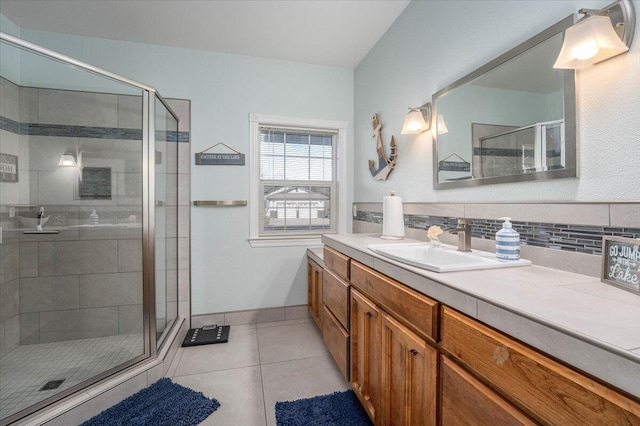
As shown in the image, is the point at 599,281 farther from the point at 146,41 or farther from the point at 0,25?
the point at 0,25

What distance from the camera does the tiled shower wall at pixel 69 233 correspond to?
1.98m

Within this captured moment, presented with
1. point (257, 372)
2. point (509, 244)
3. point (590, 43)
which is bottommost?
point (257, 372)

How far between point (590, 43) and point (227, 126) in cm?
251

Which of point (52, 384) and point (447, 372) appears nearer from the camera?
point (447, 372)

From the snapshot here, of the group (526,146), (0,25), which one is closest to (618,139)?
(526,146)

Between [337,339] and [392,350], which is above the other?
[392,350]

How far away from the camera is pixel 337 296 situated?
1.86 metres

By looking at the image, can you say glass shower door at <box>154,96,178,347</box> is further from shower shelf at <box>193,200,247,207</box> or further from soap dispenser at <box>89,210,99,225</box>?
soap dispenser at <box>89,210,99,225</box>

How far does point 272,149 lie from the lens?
2898 mm

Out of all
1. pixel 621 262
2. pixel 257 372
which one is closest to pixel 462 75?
pixel 621 262

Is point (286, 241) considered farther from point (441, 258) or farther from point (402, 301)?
point (402, 301)

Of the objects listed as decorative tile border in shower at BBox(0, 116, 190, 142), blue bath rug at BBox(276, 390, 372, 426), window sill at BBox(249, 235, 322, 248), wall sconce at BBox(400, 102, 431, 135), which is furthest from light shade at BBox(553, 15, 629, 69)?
decorative tile border in shower at BBox(0, 116, 190, 142)

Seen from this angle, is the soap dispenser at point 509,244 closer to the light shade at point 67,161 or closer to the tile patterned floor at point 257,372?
the tile patterned floor at point 257,372

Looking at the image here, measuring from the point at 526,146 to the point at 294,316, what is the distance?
2425 mm
